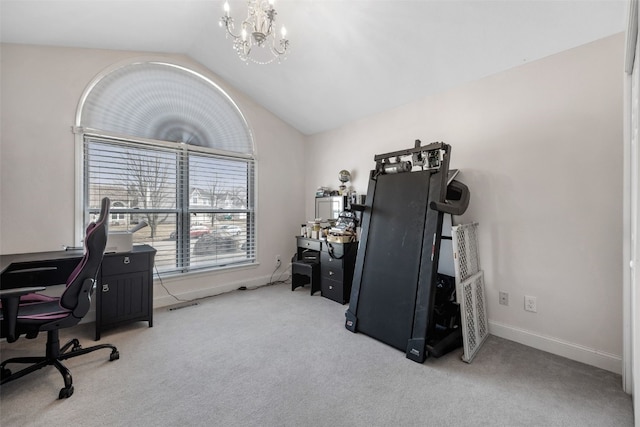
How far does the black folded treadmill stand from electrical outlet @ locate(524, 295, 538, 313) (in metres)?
0.64

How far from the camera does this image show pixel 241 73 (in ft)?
11.2

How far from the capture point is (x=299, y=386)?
175 cm

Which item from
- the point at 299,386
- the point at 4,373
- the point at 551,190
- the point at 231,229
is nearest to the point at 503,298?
the point at 551,190

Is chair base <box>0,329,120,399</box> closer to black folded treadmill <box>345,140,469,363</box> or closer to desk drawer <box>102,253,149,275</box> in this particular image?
desk drawer <box>102,253,149,275</box>

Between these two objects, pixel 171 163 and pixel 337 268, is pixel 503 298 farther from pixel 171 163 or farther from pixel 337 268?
pixel 171 163

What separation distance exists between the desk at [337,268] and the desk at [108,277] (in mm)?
1983

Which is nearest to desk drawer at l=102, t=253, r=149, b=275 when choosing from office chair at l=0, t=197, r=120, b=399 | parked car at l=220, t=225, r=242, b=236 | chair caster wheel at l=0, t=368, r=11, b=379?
office chair at l=0, t=197, r=120, b=399

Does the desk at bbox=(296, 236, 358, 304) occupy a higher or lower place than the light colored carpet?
higher

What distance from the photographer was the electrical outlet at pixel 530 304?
2.26 m

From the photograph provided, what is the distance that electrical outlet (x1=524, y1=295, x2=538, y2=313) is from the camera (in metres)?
2.26

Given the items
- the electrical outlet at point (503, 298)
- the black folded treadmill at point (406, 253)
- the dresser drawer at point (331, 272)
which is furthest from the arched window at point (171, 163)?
the electrical outlet at point (503, 298)

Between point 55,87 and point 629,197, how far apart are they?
4.88 meters

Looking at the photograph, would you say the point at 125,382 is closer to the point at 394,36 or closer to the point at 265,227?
the point at 265,227

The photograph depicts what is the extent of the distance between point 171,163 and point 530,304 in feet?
13.6
